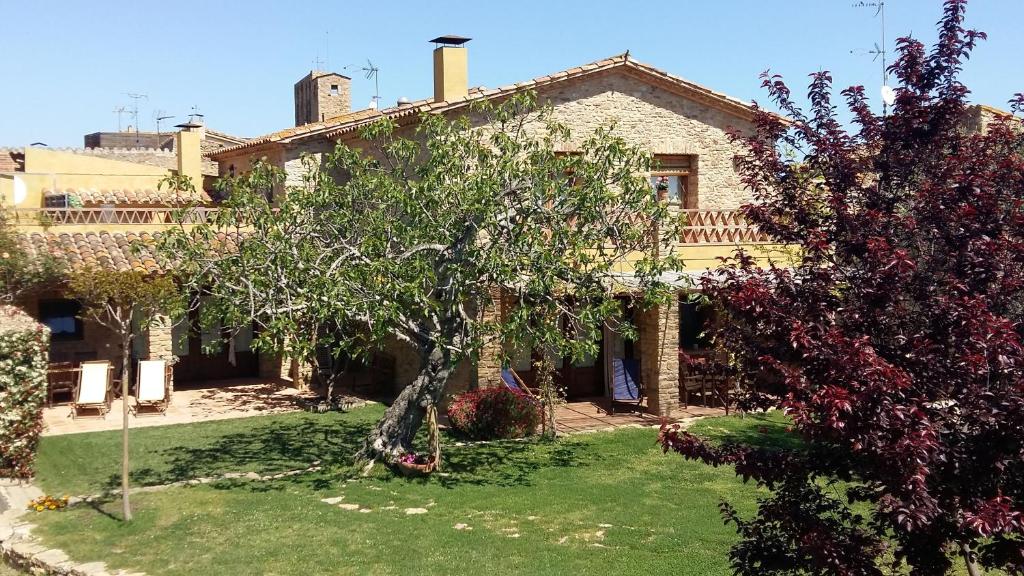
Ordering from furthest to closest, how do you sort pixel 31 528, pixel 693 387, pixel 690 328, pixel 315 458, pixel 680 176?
1. pixel 690 328
2. pixel 680 176
3. pixel 693 387
4. pixel 315 458
5. pixel 31 528

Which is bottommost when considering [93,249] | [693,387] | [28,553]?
[28,553]

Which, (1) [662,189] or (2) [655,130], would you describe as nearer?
(1) [662,189]

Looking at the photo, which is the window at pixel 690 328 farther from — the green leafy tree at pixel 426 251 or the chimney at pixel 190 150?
the chimney at pixel 190 150

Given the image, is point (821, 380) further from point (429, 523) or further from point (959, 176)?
point (429, 523)

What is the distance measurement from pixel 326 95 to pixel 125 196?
39.0 feet

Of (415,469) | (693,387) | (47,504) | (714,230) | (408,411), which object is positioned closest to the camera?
(47,504)

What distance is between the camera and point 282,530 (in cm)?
1174

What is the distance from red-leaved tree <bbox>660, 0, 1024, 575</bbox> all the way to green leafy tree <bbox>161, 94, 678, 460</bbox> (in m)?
6.41

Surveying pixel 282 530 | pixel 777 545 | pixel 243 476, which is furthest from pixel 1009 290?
pixel 243 476

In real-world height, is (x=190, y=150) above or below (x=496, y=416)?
above

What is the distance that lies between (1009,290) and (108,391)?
19180 mm

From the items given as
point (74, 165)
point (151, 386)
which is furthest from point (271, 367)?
point (74, 165)

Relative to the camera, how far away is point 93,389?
1978 cm

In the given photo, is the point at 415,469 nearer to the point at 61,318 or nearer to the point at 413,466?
the point at 413,466
